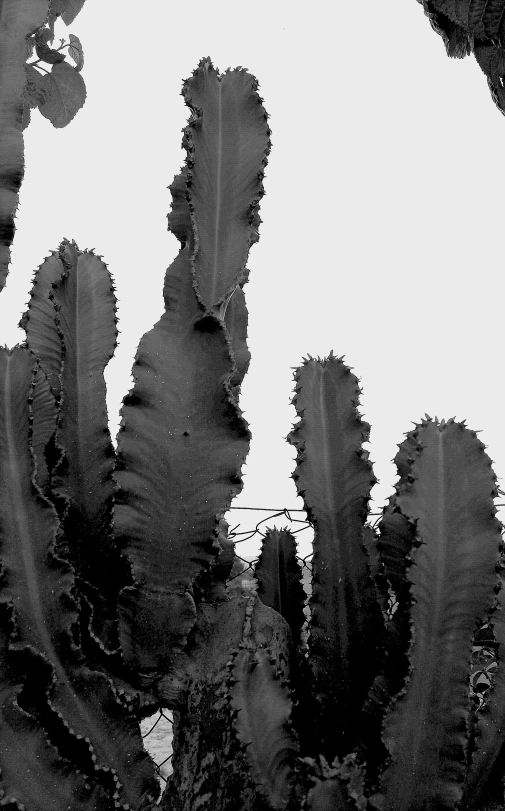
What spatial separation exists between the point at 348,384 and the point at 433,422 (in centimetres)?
15

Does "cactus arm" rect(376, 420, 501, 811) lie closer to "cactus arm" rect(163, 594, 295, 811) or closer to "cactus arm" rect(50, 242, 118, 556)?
"cactus arm" rect(163, 594, 295, 811)

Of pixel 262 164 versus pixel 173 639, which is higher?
pixel 262 164

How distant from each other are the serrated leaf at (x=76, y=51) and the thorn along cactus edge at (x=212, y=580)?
1342 mm

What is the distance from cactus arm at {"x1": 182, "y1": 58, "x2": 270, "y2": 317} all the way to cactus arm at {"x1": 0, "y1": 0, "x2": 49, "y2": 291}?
10.5 inches

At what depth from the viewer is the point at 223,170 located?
3.56ft

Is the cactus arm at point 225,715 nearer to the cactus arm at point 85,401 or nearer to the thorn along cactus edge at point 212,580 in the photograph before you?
the thorn along cactus edge at point 212,580

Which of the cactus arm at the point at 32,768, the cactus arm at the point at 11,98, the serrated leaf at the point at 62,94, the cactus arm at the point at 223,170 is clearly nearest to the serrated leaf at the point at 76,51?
the serrated leaf at the point at 62,94

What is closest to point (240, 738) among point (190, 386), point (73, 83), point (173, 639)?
point (173, 639)

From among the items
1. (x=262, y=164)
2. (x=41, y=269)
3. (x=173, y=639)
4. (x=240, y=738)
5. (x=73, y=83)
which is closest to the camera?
(x=240, y=738)

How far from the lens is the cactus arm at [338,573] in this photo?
1033 millimetres

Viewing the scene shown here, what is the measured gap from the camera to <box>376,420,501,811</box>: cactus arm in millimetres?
898

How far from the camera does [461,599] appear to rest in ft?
3.11

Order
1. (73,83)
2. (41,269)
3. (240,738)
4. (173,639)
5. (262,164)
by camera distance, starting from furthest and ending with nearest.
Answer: (73,83) → (41,269) → (262,164) → (173,639) → (240,738)

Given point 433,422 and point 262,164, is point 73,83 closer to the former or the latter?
point 262,164
